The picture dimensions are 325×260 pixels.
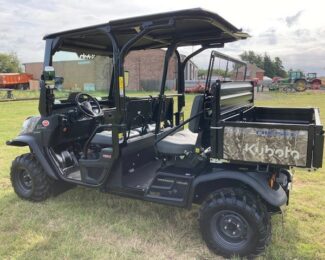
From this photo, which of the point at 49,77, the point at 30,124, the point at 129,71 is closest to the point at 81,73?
the point at 49,77

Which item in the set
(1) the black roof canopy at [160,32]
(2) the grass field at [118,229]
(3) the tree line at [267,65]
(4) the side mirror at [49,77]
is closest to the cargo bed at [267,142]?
(1) the black roof canopy at [160,32]

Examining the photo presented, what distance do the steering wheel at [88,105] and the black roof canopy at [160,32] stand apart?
0.59m

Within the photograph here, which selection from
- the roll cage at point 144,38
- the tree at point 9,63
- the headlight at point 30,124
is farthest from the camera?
the tree at point 9,63

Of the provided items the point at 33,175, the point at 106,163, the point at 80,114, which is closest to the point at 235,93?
the point at 106,163

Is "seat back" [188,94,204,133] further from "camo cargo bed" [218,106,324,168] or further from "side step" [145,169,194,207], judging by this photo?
"side step" [145,169,194,207]

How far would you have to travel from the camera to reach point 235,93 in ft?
12.4

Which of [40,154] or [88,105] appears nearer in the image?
[40,154]

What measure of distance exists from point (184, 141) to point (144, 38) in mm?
1291

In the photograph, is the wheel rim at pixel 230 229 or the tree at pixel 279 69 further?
the tree at pixel 279 69

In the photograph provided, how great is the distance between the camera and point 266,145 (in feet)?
9.52

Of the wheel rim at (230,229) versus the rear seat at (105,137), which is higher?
the rear seat at (105,137)

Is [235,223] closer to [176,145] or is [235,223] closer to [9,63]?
[176,145]

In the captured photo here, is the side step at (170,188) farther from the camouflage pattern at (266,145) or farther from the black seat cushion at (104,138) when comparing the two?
the black seat cushion at (104,138)

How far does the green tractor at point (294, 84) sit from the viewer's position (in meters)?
33.4
